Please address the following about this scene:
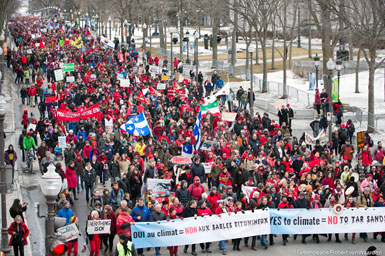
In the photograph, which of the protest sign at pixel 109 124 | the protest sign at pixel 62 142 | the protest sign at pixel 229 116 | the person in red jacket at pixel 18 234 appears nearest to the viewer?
the person in red jacket at pixel 18 234

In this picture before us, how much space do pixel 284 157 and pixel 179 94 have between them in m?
13.5

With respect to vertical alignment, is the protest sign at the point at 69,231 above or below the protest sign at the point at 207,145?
below

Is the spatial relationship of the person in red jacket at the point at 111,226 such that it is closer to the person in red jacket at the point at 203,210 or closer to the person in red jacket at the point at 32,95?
the person in red jacket at the point at 203,210

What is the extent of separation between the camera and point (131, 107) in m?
32.0

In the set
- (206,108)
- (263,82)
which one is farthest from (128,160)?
(263,82)

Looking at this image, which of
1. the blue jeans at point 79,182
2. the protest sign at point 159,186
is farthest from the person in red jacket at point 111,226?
the blue jeans at point 79,182

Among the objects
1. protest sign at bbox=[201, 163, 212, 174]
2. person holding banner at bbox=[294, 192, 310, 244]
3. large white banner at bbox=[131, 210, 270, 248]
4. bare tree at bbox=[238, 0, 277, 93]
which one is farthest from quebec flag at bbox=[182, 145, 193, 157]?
bare tree at bbox=[238, 0, 277, 93]

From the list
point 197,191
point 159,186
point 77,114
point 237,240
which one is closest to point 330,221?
point 237,240

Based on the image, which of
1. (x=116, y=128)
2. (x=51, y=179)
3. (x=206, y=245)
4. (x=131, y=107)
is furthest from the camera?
(x=131, y=107)

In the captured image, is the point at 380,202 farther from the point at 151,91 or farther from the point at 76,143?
the point at 151,91

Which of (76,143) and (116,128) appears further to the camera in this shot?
(116,128)

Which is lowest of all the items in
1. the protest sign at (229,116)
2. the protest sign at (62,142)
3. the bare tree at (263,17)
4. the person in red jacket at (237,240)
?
the person in red jacket at (237,240)

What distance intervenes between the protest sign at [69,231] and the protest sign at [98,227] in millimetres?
629

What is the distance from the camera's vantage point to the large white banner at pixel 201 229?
1656 centimetres
